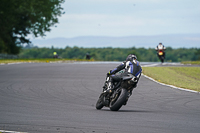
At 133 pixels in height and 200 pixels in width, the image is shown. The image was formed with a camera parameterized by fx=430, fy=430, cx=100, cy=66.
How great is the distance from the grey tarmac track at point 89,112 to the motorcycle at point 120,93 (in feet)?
0.79

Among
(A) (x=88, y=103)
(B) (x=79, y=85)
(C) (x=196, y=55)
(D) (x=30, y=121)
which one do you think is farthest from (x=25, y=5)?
(C) (x=196, y=55)

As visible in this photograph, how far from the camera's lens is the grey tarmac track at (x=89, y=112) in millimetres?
8805

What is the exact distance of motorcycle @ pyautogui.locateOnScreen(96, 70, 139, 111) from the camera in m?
11.1

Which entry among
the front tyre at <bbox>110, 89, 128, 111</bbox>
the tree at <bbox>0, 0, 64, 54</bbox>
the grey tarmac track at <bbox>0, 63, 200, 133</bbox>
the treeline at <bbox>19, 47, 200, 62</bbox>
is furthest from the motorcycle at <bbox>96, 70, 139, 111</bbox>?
the treeline at <bbox>19, 47, 200, 62</bbox>

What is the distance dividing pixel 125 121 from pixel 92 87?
30.6 ft

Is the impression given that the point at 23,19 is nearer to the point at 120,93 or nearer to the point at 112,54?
the point at 120,93

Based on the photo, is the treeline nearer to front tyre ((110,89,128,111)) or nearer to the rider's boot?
the rider's boot

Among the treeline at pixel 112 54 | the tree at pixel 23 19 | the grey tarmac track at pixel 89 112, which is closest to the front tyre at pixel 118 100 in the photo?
the grey tarmac track at pixel 89 112

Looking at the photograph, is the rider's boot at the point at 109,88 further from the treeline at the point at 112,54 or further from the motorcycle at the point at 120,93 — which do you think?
the treeline at the point at 112,54

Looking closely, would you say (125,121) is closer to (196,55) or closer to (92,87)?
(92,87)

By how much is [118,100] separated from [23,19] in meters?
51.6

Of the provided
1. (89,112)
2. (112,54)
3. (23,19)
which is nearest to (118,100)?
(89,112)

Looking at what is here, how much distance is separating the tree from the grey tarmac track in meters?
39.5

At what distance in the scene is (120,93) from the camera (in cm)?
1132
